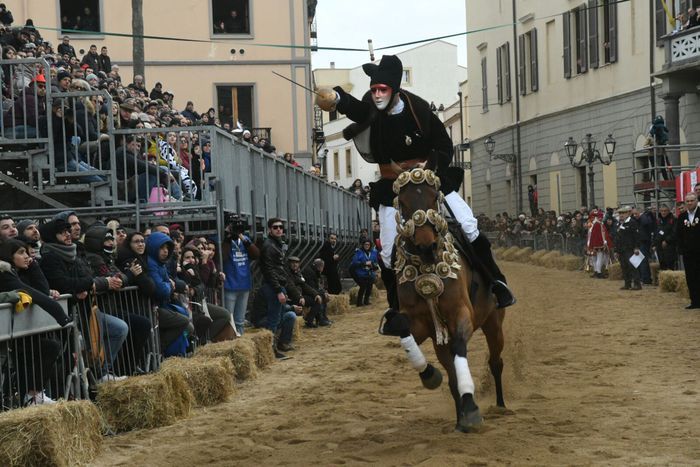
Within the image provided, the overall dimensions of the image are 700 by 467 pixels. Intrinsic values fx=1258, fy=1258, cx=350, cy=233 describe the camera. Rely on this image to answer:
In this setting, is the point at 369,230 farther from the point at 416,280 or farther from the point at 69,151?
the point at 416,280

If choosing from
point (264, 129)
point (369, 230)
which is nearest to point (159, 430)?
point (369, 230)

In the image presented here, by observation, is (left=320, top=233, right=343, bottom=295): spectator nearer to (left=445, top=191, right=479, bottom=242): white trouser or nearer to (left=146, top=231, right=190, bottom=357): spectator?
(left=146, top=231, right=190, bottom=357): spectator

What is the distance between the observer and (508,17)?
60.3 metres

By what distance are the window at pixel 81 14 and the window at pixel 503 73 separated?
20688mm

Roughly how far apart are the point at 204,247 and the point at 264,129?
3415 cm

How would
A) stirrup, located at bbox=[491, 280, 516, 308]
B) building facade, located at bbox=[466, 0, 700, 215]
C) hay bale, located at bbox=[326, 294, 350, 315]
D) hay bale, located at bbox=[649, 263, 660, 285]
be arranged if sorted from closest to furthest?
stirrup, located at bbox=[491, 280, 516, 308]
hay bale, located at bbox=[326, 294, 350, 315]
hay bale, located at bbox=[649, 263, 660, 285]
building facade, located at bbox=[466, 0, 700, 215]

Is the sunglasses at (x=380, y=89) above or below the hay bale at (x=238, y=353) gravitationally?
above

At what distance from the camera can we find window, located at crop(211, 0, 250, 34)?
51031 mm

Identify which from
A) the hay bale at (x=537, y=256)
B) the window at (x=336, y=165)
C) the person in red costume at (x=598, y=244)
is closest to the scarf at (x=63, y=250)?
the person in red costume at (x=598, y=244)

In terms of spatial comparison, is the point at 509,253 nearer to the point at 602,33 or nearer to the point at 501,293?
the point at 602,33

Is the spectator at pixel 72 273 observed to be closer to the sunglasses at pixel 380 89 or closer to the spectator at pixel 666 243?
the sunglasses at pixel 380 89

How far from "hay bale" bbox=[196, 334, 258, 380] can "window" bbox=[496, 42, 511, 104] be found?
47.7 m

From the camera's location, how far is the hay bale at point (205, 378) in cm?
1255

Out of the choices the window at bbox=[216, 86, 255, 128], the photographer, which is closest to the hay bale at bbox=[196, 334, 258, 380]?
the photographer
